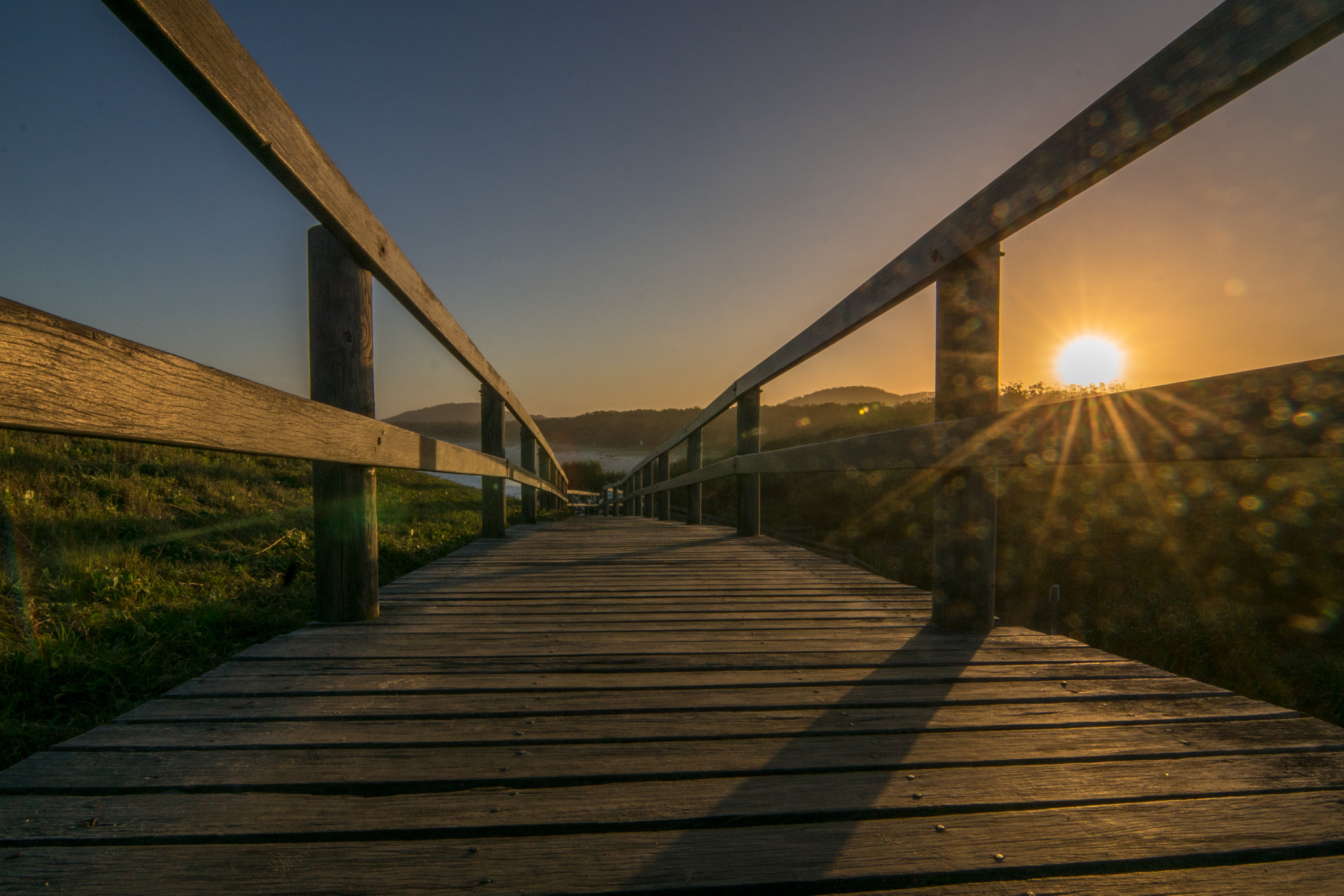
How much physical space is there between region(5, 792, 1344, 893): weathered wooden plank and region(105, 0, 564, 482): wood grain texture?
1.24 meters

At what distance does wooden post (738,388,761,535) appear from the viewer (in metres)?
4.38

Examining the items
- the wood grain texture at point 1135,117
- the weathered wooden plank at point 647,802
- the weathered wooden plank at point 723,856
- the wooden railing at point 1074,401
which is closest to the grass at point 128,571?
the weathered wooden plank at point 647,802

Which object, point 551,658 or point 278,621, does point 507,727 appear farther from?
point 278,621

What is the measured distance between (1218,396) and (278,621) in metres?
2.97

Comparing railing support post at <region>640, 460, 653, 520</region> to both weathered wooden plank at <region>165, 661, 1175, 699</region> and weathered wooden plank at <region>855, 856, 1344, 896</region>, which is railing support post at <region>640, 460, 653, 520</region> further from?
weathered wooden plank at <region>855, 856, 1344, 896</region>

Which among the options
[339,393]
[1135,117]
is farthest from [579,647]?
[1135,117]

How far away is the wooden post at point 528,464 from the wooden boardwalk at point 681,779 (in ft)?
14.1

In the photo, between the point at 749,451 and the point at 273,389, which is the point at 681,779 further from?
the point at 749,451

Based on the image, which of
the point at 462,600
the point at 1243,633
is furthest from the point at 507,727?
the point at 1243,633

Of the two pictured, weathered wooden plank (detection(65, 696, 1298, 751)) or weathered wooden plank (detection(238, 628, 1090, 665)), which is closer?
weathered wooden plank (detection(65, 696, 1298, 751))

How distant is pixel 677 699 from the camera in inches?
55.0

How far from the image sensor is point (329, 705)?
1.34 m

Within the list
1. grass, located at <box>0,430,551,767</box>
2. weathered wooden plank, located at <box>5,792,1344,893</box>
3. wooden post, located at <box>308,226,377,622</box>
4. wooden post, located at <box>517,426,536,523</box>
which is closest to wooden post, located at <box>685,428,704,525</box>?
wooden post, located at <box>517,426,536,523</box>

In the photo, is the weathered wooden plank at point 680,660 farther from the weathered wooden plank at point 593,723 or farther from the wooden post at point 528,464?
the wooden post at point 528,464
